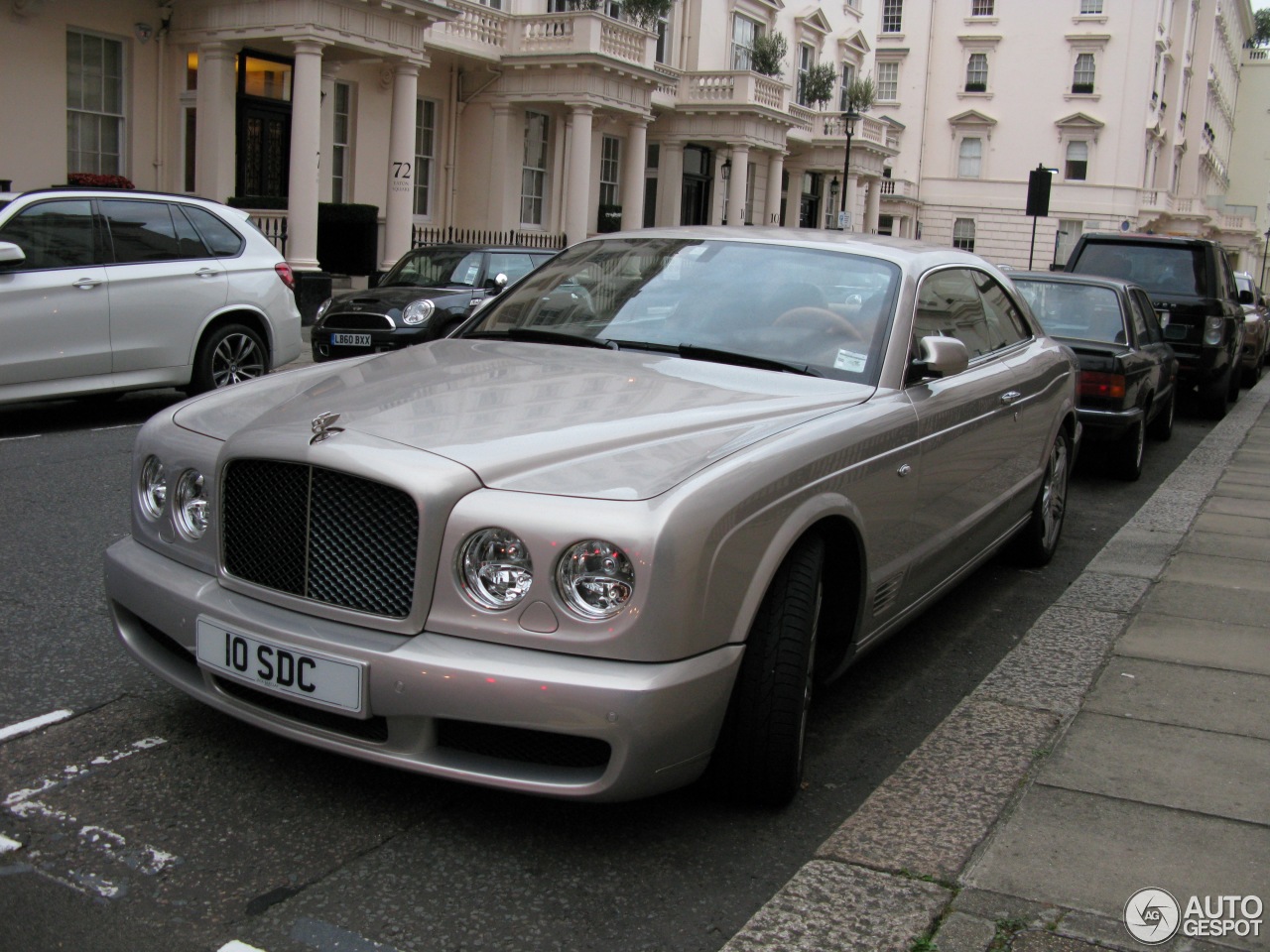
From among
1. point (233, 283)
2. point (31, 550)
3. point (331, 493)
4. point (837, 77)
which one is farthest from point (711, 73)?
point (331, 493)

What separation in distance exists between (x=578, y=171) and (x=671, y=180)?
25.9 feet

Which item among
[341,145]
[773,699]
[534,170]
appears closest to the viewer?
[773,699]

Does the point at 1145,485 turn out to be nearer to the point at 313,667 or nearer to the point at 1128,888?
the point at 1128,888

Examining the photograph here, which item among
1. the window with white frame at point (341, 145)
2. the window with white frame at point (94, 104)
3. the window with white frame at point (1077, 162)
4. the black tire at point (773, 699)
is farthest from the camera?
the window with white frame at point (1077, 162)

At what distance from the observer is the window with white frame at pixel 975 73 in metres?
60.2

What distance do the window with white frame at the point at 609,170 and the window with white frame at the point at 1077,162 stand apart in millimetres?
33750

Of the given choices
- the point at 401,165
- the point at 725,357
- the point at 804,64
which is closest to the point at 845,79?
the point at 804,64

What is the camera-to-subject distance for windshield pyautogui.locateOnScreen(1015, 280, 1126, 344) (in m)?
9.95

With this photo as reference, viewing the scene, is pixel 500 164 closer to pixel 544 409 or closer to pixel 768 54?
pixel 768 54

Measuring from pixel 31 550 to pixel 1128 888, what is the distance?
475 centimetres

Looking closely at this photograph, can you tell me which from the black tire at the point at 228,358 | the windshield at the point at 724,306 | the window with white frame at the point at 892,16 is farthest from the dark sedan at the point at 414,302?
the window with white frame at the point at 892,16

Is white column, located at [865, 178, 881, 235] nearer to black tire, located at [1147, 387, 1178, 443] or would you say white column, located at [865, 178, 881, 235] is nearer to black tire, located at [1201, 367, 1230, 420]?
black tire, located at [1201, 367, 1230, 420]

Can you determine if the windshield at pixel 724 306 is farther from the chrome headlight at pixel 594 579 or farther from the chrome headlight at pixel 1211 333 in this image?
the chrome headlight at pixel 1211 333

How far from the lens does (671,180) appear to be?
A: 33750mm
